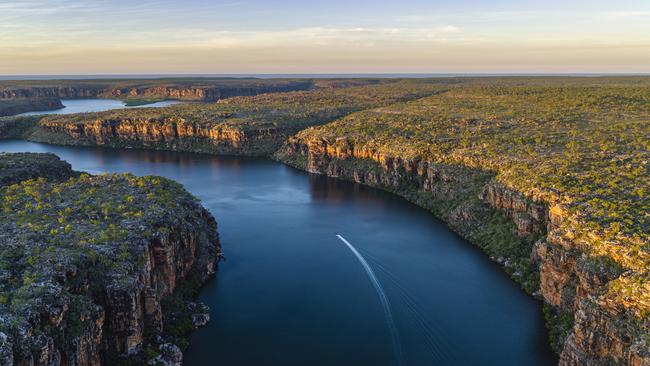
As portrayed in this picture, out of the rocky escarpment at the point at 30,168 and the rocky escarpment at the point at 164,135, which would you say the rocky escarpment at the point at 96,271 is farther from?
the rocky escarpment at the point at 164,135

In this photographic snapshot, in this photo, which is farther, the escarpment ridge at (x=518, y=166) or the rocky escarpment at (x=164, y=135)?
the rocky escarpment at (x=164, y=135)

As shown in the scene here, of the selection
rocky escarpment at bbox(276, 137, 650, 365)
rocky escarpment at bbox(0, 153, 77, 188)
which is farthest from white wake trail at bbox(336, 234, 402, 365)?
rocky escarpment at bbox(0, 153, 77, 188)

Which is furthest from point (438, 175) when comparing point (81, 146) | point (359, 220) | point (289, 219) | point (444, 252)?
point (81, 146)

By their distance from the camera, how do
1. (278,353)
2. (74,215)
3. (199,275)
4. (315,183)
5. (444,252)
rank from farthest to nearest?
(315,183) < (444,252) < (199,275) < (74,215) < (278,353)

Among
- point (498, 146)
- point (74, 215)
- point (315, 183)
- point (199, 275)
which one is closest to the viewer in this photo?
point (74, 215)

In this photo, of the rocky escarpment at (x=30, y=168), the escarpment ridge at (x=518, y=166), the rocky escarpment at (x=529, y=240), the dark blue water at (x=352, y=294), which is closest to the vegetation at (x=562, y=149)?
the escarpment ridge at (x=518, y=166)

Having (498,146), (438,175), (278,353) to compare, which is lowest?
(278,353)

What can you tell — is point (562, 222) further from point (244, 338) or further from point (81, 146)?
point (81, 146)
